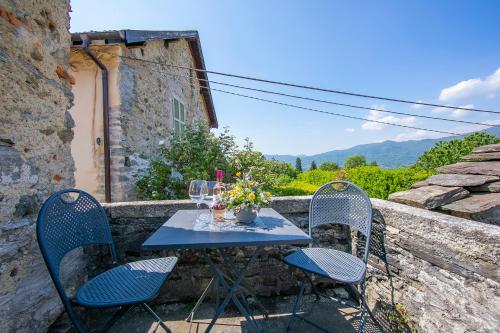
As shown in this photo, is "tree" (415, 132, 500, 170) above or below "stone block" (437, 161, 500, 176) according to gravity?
above

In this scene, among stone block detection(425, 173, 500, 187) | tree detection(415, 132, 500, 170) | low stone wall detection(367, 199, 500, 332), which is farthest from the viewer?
tree detection(415, 132, 500, 170)

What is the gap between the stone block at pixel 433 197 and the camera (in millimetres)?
1898

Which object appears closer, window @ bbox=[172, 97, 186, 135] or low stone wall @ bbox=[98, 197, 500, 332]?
low stone wall @ bbox=[98, 197, 500, 332]

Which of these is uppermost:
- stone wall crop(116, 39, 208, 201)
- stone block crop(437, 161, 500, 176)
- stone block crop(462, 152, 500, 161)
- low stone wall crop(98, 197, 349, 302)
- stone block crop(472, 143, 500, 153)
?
stone wall crop(116, 39, 208, 201)

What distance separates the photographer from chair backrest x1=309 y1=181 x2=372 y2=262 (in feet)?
6.53

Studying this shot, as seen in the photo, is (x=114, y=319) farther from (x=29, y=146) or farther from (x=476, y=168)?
(x=476, y=168)

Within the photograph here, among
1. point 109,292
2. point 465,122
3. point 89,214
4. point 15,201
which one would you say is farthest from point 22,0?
point 465,122

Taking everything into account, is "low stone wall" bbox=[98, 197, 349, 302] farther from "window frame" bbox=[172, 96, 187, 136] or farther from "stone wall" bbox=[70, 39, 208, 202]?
"window frame" bbox=[172, 96, 187, 136]

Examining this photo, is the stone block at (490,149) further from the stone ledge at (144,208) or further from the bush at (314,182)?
the bush at (314,182)

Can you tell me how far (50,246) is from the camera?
4.33ft

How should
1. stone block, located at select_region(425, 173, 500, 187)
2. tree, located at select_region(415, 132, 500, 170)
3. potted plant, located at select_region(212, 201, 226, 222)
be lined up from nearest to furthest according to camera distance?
potted plant, located at select_region(212, 201, 226, 222), stone block, located at select_region(425, 173, 500, 187), tree, located at select_region(415, 132, 500, 170)

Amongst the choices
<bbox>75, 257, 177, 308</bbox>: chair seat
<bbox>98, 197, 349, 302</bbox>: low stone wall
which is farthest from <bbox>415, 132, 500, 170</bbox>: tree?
<bbox>75, 257, 177, 308</bbox>: chair seat

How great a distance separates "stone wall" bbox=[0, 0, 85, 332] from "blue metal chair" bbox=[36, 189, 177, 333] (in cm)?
22

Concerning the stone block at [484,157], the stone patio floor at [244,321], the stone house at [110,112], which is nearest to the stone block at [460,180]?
the stone block at [484,157]
